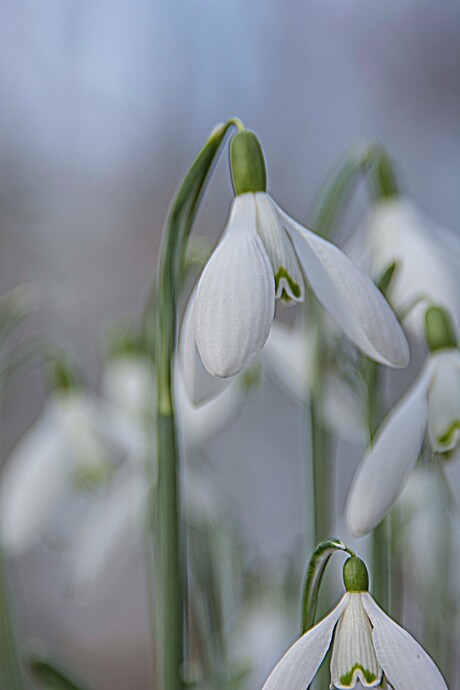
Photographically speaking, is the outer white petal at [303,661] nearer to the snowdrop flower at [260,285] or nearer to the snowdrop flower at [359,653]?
the snowdrop flower at [359,653]

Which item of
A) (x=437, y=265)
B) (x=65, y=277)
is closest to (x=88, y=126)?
(x=65, y=277)

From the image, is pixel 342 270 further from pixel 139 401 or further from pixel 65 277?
pixel 65 277

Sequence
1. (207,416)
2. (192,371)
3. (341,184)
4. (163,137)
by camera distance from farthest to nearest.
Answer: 1. (163,137)
2. (207,416)
3. (341,184)
4. (192,371)

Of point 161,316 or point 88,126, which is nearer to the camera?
point 161,316

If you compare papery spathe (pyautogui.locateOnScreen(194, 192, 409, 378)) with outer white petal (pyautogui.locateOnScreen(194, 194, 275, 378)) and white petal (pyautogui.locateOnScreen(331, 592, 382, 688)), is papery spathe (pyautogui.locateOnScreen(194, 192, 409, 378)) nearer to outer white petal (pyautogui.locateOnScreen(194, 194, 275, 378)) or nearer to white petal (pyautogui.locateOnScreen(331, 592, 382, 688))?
outer white petal (pyautogui.locateOnScreen(194, 194, 275, 378))

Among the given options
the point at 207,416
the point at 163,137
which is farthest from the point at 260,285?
the point at 163,137

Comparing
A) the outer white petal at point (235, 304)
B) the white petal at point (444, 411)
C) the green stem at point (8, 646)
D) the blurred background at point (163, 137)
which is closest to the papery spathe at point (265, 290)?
the outer white petal at point (235, 304)

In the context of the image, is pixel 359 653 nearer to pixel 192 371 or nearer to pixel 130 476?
pixel 192 371

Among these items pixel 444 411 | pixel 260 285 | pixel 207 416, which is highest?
pixel 260 285
